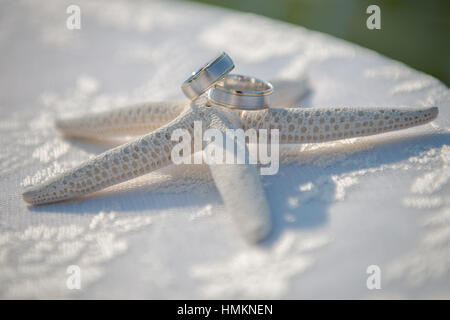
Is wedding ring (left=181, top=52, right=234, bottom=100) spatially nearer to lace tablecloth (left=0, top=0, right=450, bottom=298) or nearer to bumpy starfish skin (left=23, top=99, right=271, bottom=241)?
bumpy starfish skin (left=23, top=99, right=271, bottom=241)

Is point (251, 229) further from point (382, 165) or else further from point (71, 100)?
point (71, 100)

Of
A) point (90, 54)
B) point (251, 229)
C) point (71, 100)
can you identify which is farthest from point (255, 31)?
point (251, 229)

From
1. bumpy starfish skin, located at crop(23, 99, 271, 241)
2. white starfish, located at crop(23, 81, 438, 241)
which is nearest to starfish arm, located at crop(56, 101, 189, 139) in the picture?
white starfish, located at crop(23, 81, 438, 241)

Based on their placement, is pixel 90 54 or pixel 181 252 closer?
pixel 181 252

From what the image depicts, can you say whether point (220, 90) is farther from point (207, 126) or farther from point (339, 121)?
point (339, 121)

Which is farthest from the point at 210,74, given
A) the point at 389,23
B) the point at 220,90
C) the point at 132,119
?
the point at 389,23

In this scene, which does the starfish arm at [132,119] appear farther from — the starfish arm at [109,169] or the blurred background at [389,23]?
the blurred background at [389,23]
